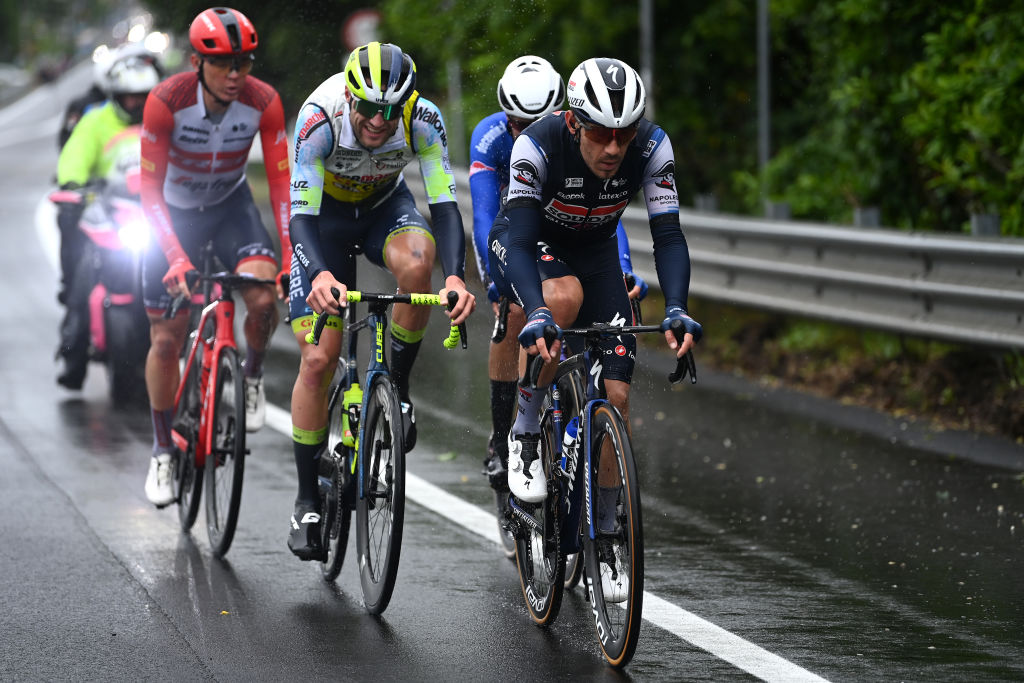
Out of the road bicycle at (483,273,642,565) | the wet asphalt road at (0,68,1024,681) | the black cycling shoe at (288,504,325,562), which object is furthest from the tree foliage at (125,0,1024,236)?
the black cycling shoe at (288,504,325,562)

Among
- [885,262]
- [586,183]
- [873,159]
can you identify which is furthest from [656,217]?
[873,159]

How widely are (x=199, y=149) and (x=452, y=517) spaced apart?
2113 mm

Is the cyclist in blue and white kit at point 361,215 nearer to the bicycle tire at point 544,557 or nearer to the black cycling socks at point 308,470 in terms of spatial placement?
the black cycling socks at point 308,470

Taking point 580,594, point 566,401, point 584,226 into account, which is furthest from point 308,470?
point 584,226

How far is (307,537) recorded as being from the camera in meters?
6.67

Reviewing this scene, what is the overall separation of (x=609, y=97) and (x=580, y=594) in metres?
2.07

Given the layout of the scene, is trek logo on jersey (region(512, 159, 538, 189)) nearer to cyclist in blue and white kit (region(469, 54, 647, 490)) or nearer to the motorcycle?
cyclist in blue and white kit (region(469, 54, 647, 490))

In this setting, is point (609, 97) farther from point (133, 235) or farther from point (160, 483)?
point (133, 235)

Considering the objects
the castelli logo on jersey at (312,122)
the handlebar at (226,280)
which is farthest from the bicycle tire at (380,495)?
the handlebar at (226,280)

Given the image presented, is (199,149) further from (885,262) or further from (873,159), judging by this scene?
(873,159)

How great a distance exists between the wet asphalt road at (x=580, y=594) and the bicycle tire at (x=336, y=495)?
134 mm

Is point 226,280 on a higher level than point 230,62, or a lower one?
lower

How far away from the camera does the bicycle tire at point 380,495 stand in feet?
19.7

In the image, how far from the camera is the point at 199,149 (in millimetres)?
7730
